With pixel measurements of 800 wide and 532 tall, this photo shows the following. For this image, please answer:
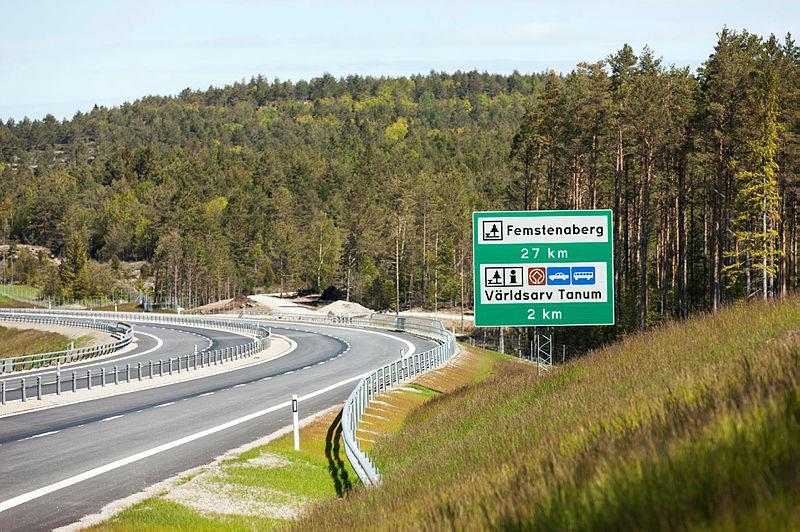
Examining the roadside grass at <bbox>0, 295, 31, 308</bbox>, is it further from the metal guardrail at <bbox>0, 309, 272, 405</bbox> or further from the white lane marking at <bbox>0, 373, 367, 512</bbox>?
the white lane marking at <bbox>0, 373, 367, 512</bbox>

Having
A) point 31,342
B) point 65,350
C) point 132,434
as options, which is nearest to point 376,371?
point 132,434

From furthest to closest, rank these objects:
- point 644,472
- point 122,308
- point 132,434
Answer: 1. point 122,308
2. point 132,434
3. point 644,472

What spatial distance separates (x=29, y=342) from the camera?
9500cm

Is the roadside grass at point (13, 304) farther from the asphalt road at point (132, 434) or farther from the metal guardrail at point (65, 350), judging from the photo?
the asphalt road at point (132, 434)

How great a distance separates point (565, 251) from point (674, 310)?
180ft

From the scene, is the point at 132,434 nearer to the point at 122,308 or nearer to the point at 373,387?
the point at 373,387

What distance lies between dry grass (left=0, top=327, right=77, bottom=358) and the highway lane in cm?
674

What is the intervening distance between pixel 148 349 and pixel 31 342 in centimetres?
2771

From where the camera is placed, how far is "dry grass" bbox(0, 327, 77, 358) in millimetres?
90125

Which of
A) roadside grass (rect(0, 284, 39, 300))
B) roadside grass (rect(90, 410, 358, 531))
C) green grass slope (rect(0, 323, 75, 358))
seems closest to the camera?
roadside grass (rect(90, 410, 358, 531))

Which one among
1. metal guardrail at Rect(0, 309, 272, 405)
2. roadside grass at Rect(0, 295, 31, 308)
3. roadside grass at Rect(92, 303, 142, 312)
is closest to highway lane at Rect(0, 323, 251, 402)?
metal guardrail at Rect(0, 309, 272, 405)

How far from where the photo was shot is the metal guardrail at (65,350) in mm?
51156

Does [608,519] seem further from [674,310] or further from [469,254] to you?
[469,254]

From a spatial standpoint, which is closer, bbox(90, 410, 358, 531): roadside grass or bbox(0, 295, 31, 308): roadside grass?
bbox(90, 410, 358, 531): roadside grass
